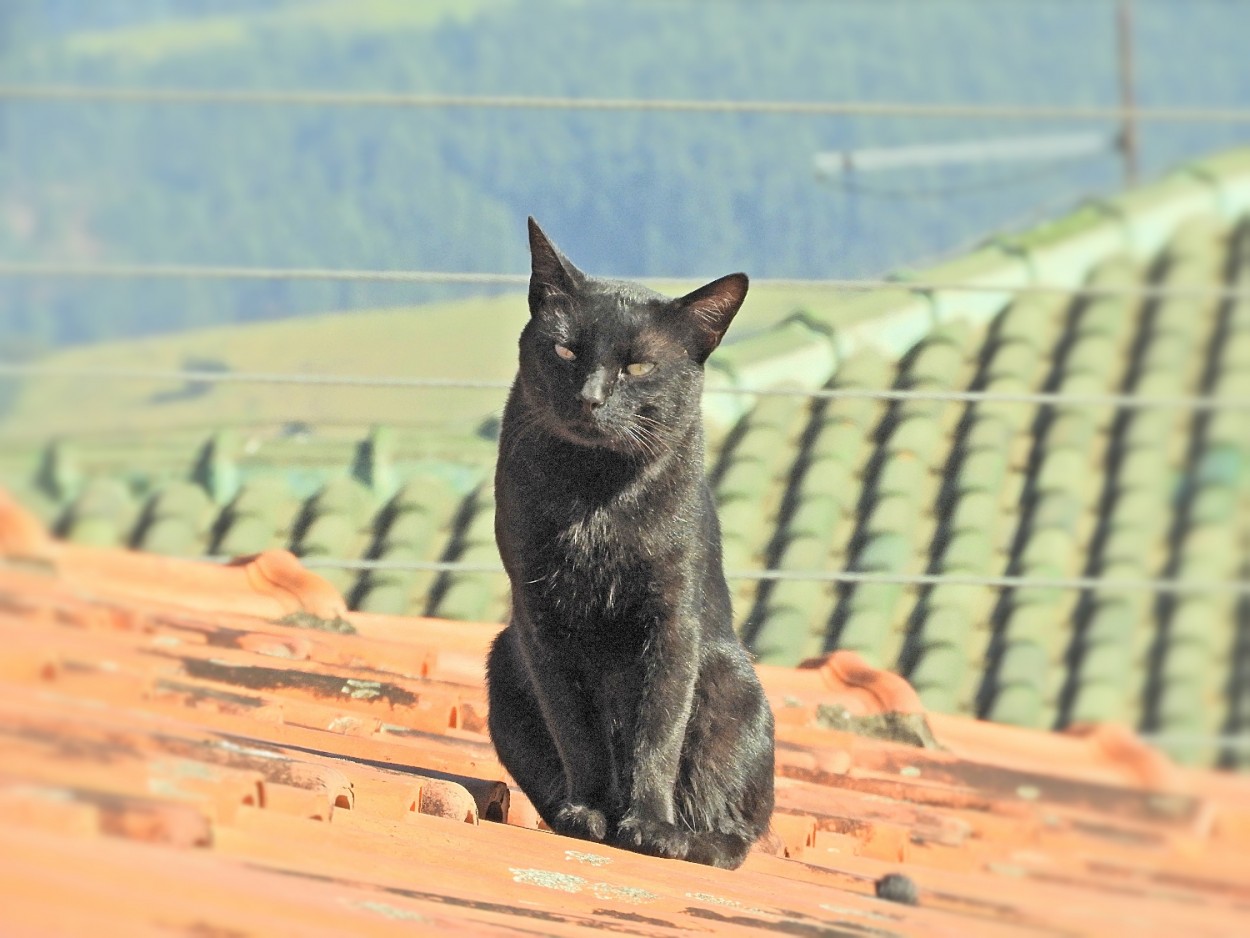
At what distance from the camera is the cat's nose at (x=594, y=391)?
1.73 metres

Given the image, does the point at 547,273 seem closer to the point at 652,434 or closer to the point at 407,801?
the point at 652,434

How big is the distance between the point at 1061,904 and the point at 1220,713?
210 cm

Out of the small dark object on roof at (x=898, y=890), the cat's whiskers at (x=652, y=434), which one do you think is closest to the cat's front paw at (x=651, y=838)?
the small dark object on roof at (x=898, y=890)

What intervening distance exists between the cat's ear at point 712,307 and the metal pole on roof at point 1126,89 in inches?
212

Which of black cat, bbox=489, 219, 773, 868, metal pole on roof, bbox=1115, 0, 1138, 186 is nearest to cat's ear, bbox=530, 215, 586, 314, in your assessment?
black cat, bbox=489, 219, 773, 868

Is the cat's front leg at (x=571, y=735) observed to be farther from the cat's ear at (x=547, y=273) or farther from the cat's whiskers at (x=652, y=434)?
the cat's ear at (x=547, y=273)

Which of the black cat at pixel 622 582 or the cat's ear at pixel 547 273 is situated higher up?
the cat's ear at pixel 547 273

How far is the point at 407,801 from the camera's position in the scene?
1.54m

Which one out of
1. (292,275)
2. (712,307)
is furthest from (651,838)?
(292,275)

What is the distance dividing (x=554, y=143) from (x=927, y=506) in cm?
163

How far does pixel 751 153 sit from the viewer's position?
17.0 feet

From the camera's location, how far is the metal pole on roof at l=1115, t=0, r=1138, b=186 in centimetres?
687

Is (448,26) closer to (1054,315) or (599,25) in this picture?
(599,25)

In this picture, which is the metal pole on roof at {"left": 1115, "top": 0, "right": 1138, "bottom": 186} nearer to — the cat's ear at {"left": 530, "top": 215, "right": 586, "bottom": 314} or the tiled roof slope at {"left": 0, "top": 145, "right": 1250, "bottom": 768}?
the tiled roof slope at {"left": 0, "top": 145, "right": 1250, "bottom": 768}
